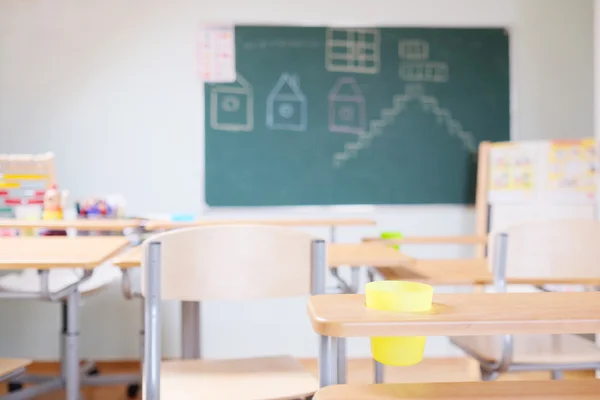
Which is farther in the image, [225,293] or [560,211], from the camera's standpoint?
[560,211]

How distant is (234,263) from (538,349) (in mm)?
1003

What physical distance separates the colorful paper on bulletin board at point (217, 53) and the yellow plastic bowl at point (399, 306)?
9.39 ft

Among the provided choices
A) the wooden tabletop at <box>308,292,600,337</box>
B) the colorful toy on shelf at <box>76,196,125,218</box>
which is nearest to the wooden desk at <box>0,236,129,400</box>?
the colorful toy on shelf at <box>76,196,125,218</box>

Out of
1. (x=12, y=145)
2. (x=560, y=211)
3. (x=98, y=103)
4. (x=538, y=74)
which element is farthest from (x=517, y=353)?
(x=12, y=145)

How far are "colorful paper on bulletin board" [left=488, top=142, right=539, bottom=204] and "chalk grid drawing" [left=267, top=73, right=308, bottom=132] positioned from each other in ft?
3.60

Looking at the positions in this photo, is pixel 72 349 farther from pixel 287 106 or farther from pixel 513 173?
pixel 513 173

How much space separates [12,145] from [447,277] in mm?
2573

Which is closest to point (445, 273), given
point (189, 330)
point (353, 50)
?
point (189, 330)

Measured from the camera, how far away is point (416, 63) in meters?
3.63

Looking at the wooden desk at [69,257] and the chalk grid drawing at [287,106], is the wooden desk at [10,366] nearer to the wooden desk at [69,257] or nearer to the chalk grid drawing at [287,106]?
the wooden desk at [69,257]

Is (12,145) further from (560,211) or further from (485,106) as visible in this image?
(560,211)

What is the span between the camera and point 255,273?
1358mm

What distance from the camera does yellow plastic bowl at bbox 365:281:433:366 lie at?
0.77m

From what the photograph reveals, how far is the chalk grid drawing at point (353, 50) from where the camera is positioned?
3600mm
